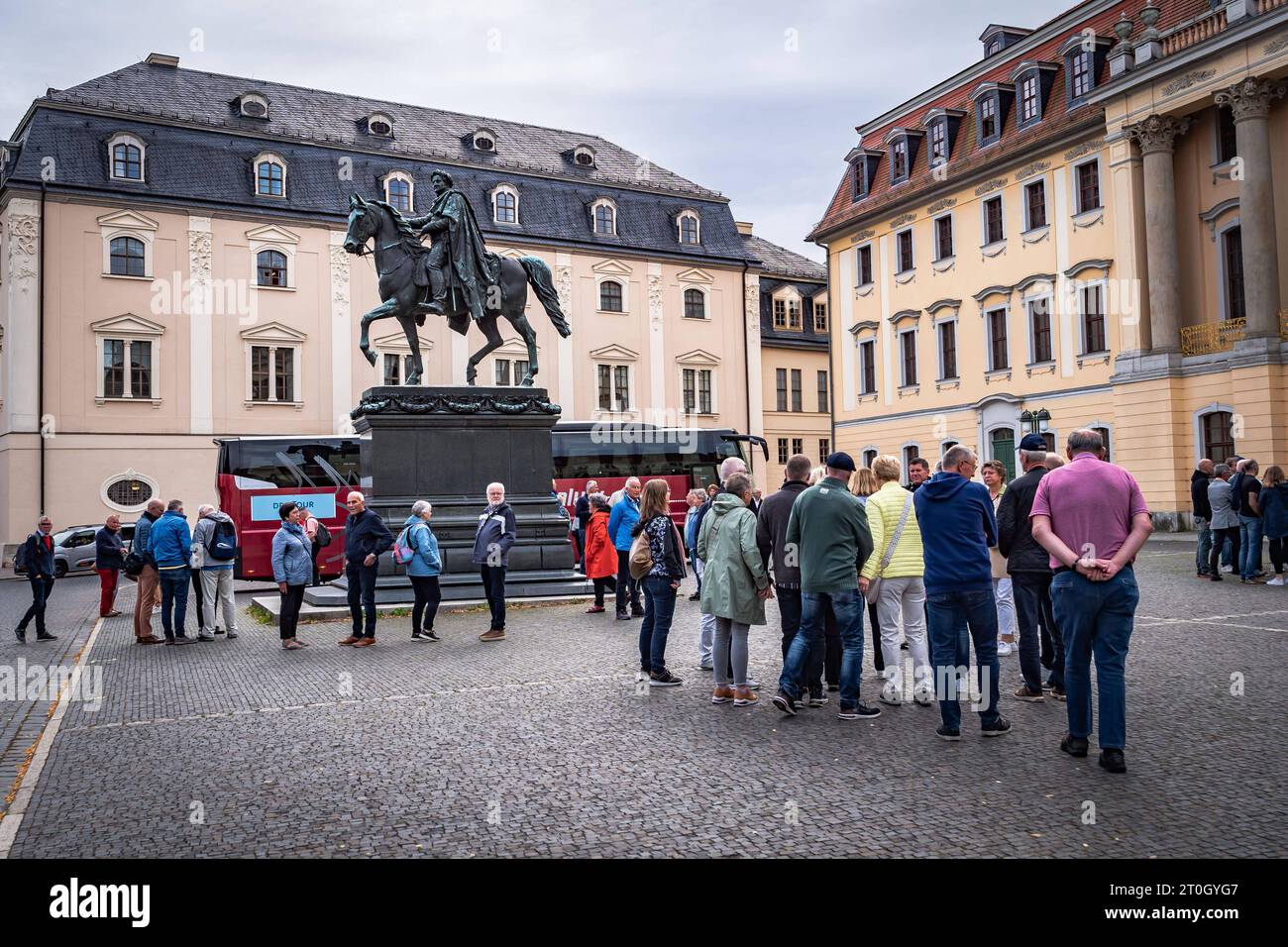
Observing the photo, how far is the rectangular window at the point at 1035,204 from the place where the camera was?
1391 inches

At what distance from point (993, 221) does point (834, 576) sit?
33.0 metres

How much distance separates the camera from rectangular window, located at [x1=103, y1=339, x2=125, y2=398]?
125ft

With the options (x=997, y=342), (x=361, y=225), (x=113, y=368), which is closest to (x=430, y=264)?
(x=361, y=225)

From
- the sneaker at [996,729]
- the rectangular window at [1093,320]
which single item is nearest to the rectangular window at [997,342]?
the rectangular window at [1093,320]

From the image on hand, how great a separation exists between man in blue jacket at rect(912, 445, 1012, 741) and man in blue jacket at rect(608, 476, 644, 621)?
7.75 m

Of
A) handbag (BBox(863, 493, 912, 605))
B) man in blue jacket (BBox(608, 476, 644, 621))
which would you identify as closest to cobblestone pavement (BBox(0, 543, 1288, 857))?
handbag (BBox(863, 493, 912, 605))

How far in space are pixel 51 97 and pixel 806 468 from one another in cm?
3869

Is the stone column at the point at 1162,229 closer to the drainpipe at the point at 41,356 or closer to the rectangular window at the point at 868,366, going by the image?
the rectangular window at the point at 868,366

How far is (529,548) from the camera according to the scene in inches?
699

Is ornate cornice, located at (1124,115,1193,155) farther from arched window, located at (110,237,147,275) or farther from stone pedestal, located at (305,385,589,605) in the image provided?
arched window, located at (110,237,147,275)

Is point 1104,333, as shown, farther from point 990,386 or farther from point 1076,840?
point 1076,840

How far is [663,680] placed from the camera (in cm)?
928

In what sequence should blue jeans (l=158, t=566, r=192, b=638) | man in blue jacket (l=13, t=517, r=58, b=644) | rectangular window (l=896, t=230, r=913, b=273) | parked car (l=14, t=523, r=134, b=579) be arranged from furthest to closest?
1. rectangular window (l=896, t=230, r=913, b=273)
2. parked car (l=14, t=523, r=134, b=579)
3. man in blue jacket (l=13, t=517, r=58, b=644)
4. blue jeans (l=158, t=566, r=192, b=638)
